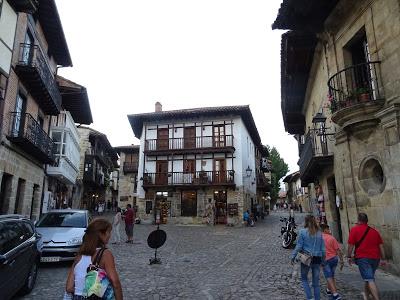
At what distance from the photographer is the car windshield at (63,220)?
9.93 metres

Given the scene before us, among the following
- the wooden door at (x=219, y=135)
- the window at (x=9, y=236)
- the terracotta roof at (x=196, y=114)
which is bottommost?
the window at (x=9, y=236)

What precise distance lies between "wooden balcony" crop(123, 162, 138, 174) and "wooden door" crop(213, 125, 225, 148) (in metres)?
14.2

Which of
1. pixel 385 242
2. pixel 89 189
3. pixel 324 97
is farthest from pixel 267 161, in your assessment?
pixel 385 242

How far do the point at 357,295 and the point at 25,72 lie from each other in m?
13.4

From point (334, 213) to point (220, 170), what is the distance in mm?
17495

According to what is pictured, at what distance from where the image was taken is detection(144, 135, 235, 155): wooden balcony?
3016cm

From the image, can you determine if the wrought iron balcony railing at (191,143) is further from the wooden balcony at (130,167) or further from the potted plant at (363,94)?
the potted plant at (363,94)

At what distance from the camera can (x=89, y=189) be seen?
1652 inches

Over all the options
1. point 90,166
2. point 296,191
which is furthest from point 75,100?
point 296,191

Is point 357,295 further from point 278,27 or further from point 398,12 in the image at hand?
point 278,27

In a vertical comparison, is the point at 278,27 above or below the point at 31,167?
above

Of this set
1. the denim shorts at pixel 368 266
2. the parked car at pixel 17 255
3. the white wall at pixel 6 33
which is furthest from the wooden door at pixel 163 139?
the denim shorts at pixel 368 266

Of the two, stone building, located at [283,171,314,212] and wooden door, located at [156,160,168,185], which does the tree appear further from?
wooden door, located at [156,160,168,185]

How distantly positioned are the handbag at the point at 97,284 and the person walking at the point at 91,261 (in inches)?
1.1
